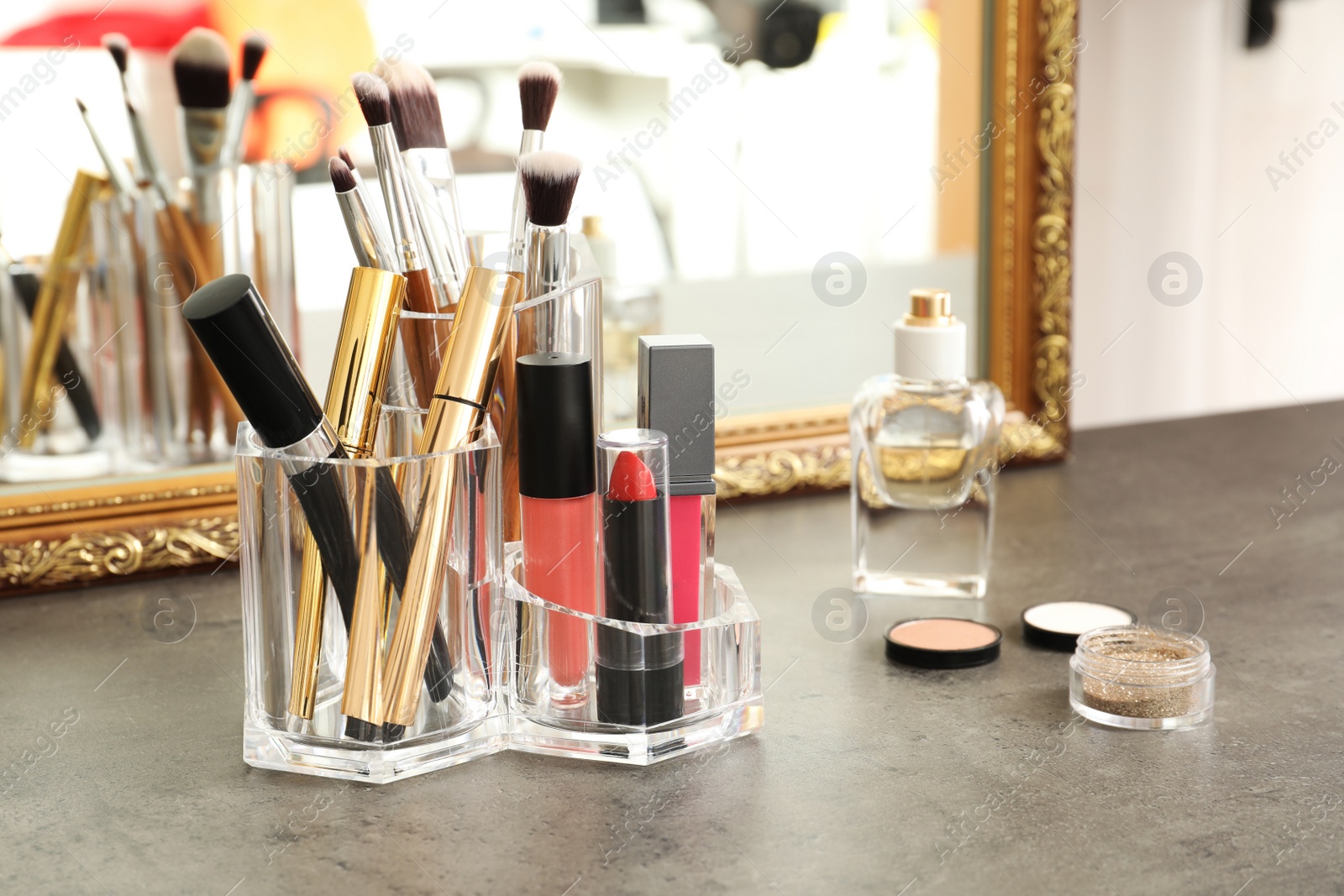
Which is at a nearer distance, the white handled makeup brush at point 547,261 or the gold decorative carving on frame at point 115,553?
the white handled makeup brush at point 547,261

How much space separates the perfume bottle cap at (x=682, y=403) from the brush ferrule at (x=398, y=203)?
0.35ft

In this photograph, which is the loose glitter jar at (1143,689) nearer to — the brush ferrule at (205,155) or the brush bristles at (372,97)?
the brush bristles at (372,97)

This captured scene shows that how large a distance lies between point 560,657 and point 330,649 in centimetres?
9

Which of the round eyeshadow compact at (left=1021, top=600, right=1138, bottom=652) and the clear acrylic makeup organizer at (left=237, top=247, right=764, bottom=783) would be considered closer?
the clear acrylic makeup organizer at (left=237, top=247, right=764, bottom=783)

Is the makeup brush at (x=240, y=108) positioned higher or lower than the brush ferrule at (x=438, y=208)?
higher

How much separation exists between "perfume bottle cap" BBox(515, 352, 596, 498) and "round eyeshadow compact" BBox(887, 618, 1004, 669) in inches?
8.0

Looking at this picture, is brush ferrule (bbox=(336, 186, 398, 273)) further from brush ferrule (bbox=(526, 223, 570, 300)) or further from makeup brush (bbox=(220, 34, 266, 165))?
makeup brush (bbox=(220, 34, 266, 165))

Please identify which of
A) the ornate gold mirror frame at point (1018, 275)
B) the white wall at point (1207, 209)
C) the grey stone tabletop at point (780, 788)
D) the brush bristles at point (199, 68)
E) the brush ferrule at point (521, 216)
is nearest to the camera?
the grey stone tabletop at point (780, 788)

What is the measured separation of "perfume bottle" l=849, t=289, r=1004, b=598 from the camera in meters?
0.73

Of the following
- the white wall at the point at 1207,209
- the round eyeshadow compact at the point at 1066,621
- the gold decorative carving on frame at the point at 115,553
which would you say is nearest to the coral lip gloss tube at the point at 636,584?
the round eyeshadow compact at the point at 1066,621

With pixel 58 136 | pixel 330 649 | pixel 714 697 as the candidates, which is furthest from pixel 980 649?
pixel 58 136

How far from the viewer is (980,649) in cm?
63

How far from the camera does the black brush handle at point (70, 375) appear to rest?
74 centimetres

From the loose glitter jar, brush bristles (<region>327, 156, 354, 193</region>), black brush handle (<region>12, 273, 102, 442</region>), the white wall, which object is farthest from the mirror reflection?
the loose glitter jar
